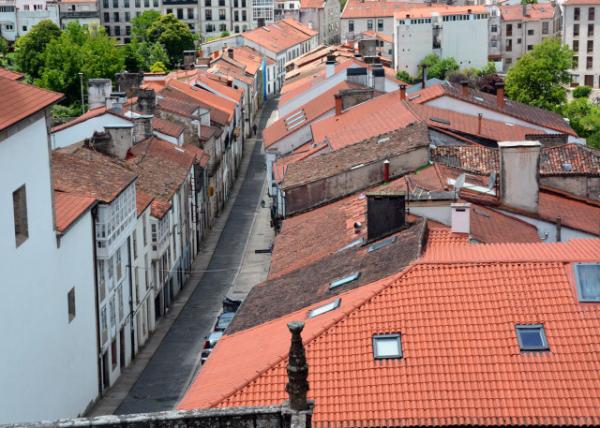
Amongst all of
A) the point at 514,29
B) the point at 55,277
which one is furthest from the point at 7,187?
the point at 514,29

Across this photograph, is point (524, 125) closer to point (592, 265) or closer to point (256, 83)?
point (592, 265)

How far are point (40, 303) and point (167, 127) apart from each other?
119 feet

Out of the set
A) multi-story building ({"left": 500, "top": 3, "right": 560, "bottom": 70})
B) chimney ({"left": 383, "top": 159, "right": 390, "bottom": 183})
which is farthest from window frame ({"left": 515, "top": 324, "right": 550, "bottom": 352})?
multi-story building ({"left": 500, "top": 3, "right": 560, "bottom": 70})

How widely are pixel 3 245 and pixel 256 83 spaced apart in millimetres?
100766

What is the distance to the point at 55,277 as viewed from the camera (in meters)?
44.9

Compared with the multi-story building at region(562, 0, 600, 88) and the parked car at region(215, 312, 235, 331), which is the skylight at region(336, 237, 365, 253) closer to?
the parked car at region(215, 312, 235, 331)

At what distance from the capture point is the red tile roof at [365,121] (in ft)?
202

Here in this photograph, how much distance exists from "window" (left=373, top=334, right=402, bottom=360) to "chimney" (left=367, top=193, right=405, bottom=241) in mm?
10861

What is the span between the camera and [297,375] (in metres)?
21.5

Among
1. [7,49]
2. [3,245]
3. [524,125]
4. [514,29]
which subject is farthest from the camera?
[7,49]

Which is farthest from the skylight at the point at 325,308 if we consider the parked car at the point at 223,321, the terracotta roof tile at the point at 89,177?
the parked car at the point at 223,321

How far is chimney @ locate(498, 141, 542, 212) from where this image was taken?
45125 millimetres

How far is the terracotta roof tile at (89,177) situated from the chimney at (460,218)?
16.2 m

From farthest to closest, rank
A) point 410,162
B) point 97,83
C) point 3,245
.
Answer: point 97,83
point 410,162
point 3,245
